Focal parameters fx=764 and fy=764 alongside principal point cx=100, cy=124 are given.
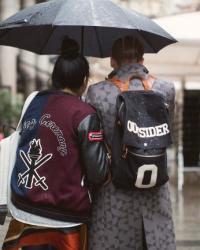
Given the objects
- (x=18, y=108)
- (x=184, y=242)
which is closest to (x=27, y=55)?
(x=18, y=108)

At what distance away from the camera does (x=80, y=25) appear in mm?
4582

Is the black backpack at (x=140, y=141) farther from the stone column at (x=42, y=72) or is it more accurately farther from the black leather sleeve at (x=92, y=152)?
the stone column at (x=42, y=72)

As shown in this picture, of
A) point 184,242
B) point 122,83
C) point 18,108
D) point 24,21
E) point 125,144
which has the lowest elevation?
point 18,108

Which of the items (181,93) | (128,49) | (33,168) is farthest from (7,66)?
(33,168)

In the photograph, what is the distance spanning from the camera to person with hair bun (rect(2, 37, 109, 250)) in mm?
4055

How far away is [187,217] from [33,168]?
6294 millimetres

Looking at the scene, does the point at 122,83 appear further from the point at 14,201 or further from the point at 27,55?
the point at 27,55

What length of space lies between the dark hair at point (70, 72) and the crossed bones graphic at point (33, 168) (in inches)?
14.8

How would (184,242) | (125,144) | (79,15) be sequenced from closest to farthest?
Result: (125,144)
(79,15)
(184,242)

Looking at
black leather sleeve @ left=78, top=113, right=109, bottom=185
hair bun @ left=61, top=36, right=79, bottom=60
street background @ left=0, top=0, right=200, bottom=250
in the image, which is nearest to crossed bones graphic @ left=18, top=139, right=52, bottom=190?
black leather sleeve @ left=78, top=113, right=109, bottom=185

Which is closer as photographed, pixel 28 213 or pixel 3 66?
pixel 28 213

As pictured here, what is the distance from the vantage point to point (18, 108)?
2820cm

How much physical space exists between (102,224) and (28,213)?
411 mm

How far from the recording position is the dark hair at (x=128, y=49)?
4.39 metres
